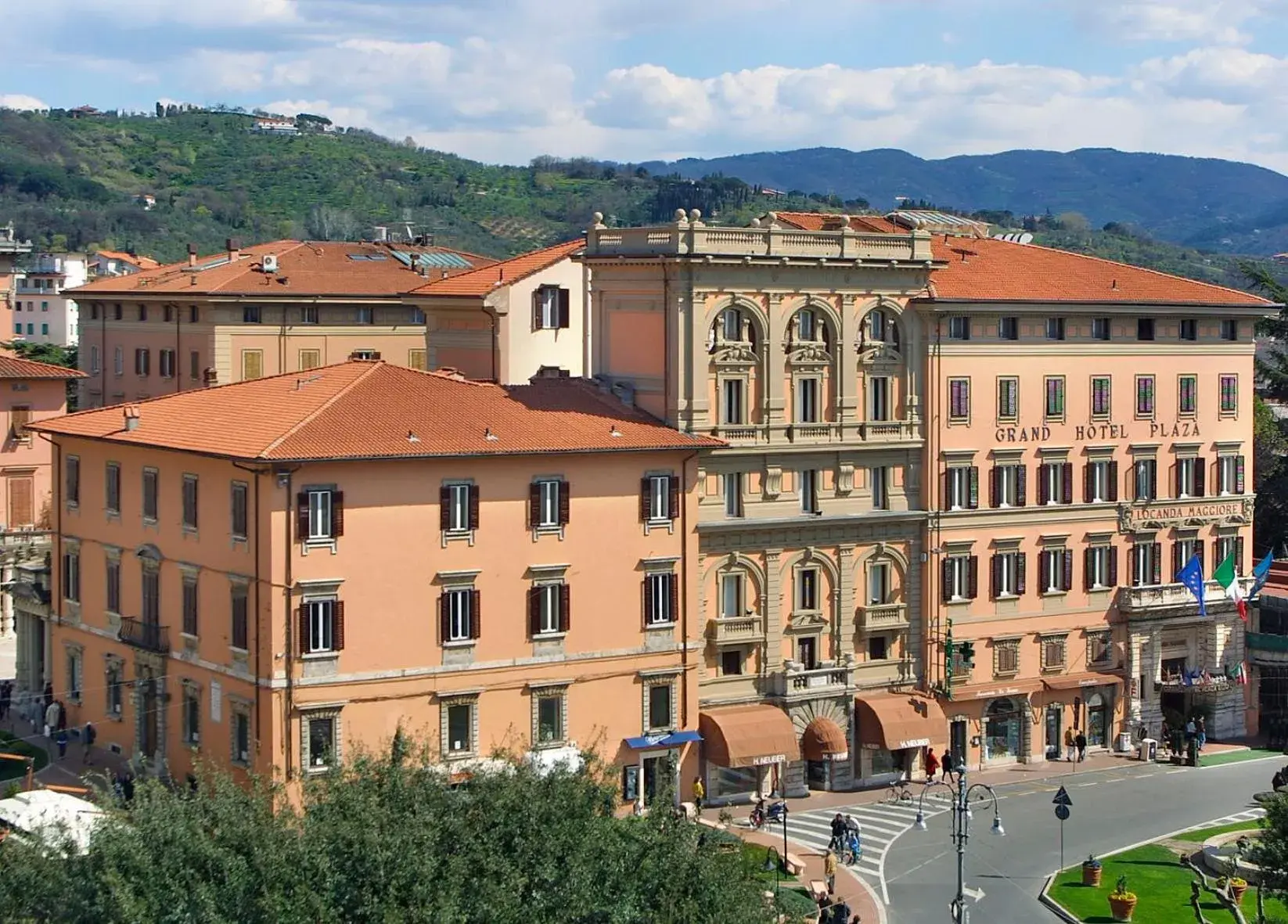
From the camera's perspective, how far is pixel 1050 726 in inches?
3209

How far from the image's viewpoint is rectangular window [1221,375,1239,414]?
8675cm

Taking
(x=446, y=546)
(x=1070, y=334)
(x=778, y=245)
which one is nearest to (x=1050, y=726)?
(x=1070, y=334)

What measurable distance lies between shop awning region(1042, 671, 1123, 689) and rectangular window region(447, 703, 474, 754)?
79.6ft

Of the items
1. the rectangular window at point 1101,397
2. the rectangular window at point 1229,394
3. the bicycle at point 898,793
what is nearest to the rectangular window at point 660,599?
the bicycle at point 898,793

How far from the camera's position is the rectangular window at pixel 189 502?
219ft

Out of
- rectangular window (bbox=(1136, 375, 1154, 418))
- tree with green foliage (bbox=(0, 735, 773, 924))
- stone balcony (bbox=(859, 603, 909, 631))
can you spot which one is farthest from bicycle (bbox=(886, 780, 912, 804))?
tree with green foliage (bbox=(0, 735, 773, 924))

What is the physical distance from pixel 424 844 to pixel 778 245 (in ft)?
118

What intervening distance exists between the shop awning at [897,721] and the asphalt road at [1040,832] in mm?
3275

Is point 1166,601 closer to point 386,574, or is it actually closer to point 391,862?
point 386,574

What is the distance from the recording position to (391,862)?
40.8 m

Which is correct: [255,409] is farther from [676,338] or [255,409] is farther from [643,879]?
[643,879]

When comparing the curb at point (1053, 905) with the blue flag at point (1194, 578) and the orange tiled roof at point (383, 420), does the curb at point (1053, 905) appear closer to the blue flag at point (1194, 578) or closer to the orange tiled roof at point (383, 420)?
the orange tiled roof at point (383, 420)

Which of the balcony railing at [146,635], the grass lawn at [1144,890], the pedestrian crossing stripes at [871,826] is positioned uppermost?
the balcony railing at [146,635]

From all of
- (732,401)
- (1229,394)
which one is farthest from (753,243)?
(1229,394)
